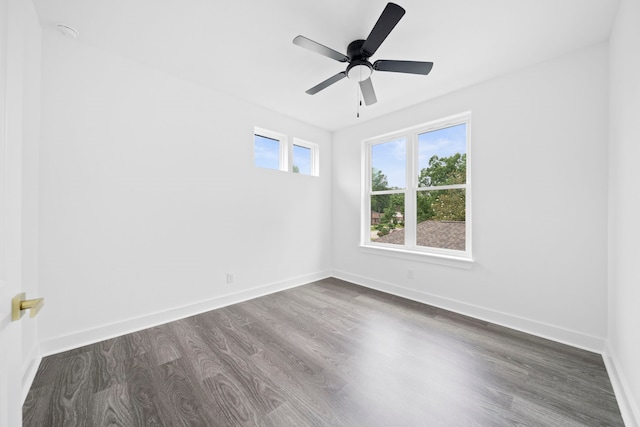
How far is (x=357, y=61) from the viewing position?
205cm

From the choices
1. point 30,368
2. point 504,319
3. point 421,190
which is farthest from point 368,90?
point 30,368

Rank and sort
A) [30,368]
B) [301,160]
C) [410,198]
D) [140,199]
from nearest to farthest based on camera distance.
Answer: [30,368] → [140,199] → [410,198] → [301,160]

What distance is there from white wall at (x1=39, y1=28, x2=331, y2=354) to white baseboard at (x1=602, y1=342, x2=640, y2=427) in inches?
127

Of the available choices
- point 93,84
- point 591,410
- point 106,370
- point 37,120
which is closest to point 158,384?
point 106,370

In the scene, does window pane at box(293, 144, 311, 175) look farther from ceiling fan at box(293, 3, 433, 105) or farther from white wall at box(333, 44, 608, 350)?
white wall at box(333, 44, 608, 350)

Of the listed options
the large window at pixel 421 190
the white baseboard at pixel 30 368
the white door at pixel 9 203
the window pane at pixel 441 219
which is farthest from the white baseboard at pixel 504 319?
the white baseboard at pixel 30 368

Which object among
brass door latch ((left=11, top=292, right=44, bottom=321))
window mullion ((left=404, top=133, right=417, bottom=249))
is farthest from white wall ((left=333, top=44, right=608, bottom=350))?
brass door latch ((left=11, top=292, right=44, bottom=321))

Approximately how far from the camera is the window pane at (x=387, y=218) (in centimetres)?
366

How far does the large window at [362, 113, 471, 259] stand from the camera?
3.03 metres

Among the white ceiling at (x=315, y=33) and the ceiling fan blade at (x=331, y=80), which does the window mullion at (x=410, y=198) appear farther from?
the ceiling fan blade at (x=331, y=80)

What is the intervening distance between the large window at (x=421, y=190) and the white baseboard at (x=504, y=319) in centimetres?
56

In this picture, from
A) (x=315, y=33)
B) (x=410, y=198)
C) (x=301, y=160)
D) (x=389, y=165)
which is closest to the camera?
(x=315, y=33)

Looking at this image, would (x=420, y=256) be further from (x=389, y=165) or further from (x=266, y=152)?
(x=266, y=152)

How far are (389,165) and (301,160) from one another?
1.42 meters
